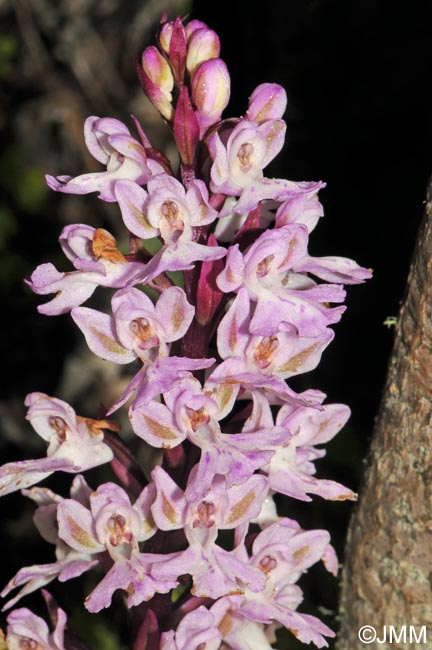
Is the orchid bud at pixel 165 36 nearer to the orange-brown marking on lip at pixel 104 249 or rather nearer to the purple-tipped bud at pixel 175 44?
the purple-tipped bud at pixel 175 44

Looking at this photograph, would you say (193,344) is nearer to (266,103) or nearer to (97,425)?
(97,425)

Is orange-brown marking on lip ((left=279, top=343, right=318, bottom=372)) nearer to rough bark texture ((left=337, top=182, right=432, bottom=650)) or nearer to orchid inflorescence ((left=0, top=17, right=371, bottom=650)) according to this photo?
orchid inflorescence ((left=0, top=17, right=371, bottom=650))

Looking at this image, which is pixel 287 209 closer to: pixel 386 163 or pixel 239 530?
pixel 239 530

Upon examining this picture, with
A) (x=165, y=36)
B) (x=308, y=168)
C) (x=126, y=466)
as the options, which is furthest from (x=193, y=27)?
(x=308, y=168)

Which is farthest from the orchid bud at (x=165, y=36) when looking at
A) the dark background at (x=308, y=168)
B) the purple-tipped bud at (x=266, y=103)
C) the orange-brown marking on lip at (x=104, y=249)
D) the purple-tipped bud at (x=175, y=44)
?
the dark background at (x=308, y=168)

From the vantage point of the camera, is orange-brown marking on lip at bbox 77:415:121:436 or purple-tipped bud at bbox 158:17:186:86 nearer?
purple-tipped bud at bbox 158:17:186:86

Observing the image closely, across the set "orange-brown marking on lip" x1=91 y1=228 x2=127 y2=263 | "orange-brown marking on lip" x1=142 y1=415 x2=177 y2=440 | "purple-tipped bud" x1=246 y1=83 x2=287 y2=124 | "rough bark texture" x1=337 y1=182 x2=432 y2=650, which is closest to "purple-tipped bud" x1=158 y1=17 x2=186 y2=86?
"purple-tipped bud" x1=246 y1=83 x2=287 y2=124

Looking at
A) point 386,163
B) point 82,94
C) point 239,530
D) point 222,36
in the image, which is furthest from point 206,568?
point 82,94
